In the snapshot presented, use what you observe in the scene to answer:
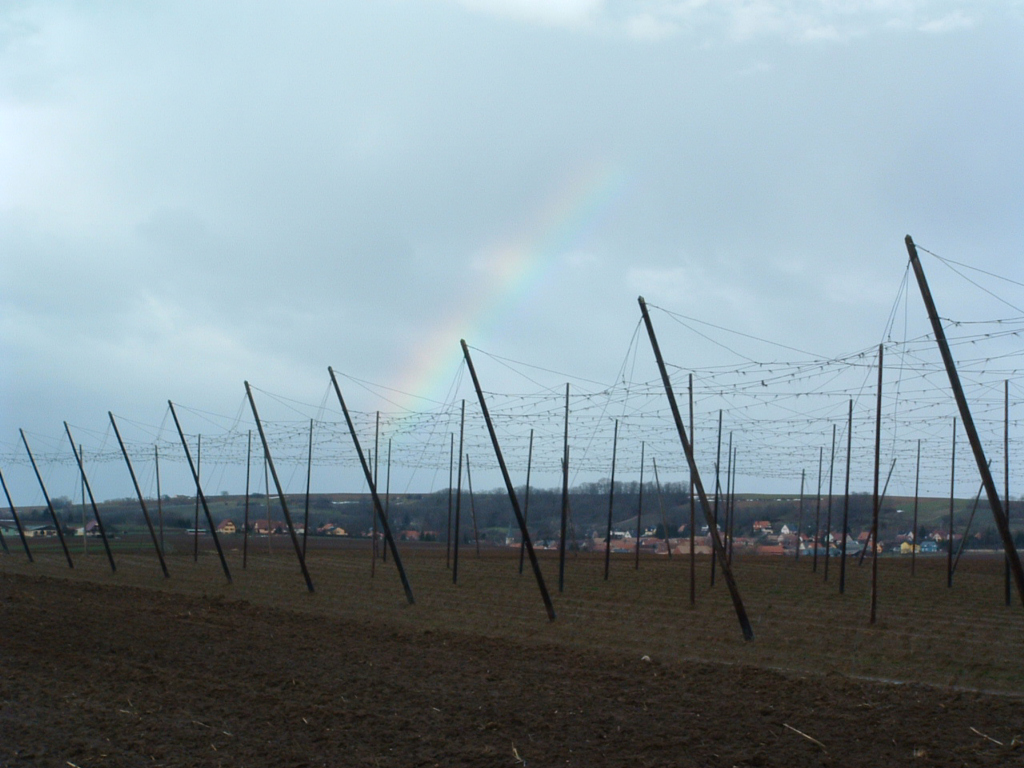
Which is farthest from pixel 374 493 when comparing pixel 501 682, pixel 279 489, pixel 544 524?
pixel 544 524

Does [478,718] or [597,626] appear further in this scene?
[597,626]

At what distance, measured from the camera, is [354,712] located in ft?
37.5

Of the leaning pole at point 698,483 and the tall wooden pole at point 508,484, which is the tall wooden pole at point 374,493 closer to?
the tall wooden pole at point 508,484

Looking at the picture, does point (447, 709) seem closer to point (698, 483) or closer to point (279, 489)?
point (698, 483)

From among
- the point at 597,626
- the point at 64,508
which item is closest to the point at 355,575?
the point at 597,626

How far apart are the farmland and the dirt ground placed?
1.7 inches

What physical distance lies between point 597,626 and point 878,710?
36.7ft

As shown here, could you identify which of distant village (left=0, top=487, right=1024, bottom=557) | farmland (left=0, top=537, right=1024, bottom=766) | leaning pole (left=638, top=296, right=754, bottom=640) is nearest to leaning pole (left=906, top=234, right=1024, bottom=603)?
farmland (left=0, top=537, right=1024, bottom=766)

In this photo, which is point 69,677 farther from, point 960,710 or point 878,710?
point 960,710

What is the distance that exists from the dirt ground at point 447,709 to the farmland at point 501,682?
1.7 inches

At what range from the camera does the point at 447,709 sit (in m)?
11.7

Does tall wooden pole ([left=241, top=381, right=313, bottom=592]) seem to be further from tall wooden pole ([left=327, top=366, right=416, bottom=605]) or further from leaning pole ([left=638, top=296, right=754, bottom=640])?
leaning pole ([left=638, top=296, right=754, bottom=640])

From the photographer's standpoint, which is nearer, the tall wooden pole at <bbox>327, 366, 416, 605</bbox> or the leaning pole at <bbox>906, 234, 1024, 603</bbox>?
the leaning pole at <bbox>906, 234, 1024, 603</bbox>

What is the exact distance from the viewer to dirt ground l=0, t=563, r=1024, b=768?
9430 millimetres
